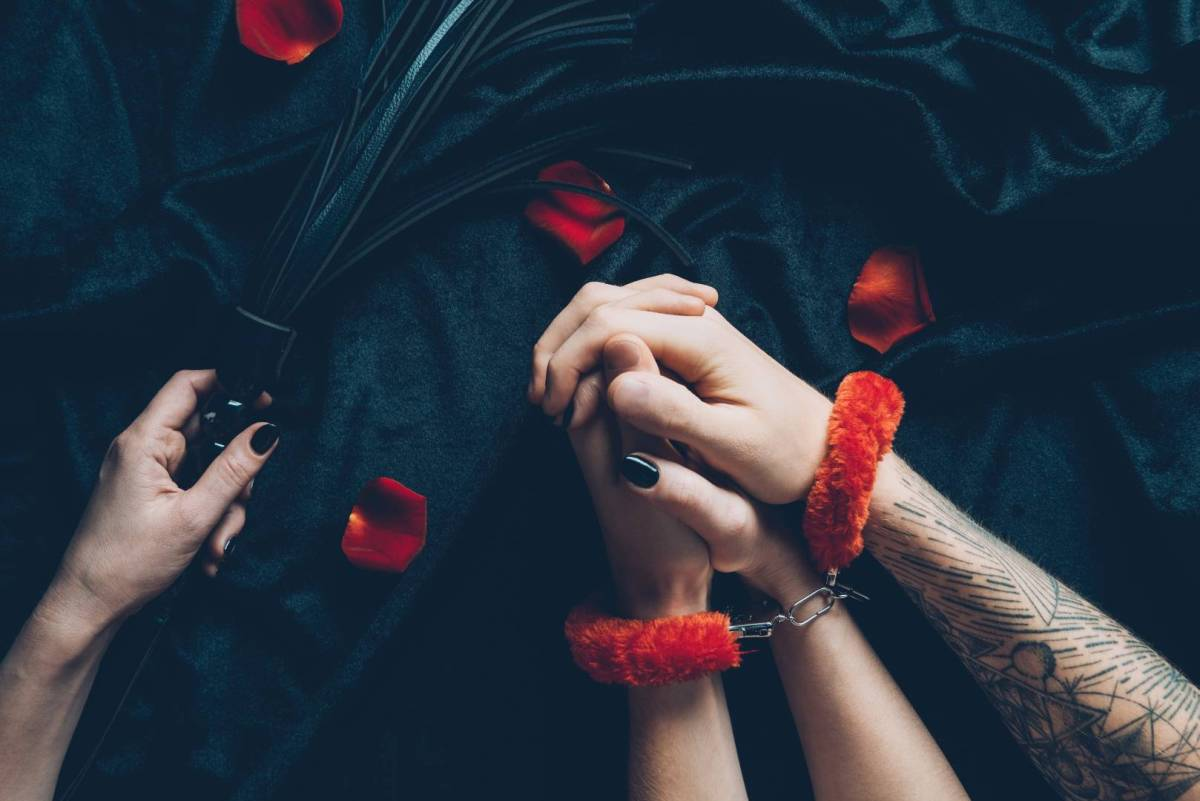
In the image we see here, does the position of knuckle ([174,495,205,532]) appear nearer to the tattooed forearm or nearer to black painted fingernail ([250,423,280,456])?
black painted fingernail ([250,423,280,456])

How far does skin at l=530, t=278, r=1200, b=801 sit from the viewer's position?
0.88 meters

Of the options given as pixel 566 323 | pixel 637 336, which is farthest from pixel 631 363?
pixel 566 323

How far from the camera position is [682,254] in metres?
1.13

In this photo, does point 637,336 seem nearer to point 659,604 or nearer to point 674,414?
point 674,414

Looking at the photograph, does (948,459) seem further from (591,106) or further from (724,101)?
(591,106)

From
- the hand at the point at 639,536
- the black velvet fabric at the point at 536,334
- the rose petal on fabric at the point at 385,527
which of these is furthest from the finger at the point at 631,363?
the rose petal on fabric at the point at 385,527

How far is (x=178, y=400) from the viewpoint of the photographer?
100cm

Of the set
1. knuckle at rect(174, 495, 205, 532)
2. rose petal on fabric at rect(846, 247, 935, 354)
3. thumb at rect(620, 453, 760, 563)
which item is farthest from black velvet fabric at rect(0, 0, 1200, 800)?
thumb at rect(620, 453, 760, 563)

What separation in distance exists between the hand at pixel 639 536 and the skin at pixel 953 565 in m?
0.05

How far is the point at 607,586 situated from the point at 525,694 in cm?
21

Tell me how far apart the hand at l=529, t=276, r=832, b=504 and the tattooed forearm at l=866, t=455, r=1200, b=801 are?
162 millimetres

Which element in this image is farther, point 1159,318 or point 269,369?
point 1159,318

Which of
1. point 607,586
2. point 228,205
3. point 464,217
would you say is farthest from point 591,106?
point 607,586

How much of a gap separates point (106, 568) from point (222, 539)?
0.13m
